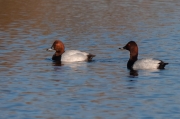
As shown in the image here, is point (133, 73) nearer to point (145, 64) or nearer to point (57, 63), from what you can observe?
point (145, 64)

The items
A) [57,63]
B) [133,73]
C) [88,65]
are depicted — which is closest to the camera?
[133,73]

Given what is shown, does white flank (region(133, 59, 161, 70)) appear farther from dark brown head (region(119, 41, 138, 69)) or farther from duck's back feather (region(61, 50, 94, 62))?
duck's back feather (region(61, 50, 94, 62))

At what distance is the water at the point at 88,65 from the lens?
12.8 metres

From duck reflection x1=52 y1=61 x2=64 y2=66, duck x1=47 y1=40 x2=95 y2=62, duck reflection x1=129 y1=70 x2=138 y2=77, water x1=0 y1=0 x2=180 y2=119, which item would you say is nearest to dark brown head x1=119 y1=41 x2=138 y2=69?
water x1=0 y1=0 x2=180 y2=119

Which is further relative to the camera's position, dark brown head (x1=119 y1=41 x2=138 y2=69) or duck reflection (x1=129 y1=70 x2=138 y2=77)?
dark brown head (x1=119 y1=41 x2=138 y2=69)

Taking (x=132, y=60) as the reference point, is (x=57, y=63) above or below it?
below

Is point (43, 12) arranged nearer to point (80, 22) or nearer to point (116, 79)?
point (80, 22)

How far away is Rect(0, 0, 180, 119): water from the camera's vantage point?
1277 centimetres

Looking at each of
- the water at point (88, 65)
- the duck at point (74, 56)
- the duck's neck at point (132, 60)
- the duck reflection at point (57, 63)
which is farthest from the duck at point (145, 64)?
the duck reflection at point (57, 63)

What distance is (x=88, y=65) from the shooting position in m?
18.4

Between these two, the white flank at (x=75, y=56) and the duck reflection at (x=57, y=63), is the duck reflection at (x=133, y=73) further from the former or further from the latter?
the duck reflection at (x=57, y=63)

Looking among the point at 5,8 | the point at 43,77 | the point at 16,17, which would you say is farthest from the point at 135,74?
the point at 5,8

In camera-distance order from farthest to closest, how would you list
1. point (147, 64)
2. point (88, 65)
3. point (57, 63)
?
point (57, 63), point (88, 65), point (147, 64)

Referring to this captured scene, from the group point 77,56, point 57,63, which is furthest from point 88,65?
point 57,63
